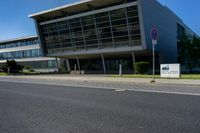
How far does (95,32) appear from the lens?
45.2 metres

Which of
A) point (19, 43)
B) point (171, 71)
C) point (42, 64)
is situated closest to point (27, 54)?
point (19, 43)

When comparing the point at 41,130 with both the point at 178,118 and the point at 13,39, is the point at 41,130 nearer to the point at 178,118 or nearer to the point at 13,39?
the point at 178,118

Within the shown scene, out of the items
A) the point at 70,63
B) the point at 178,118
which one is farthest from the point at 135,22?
the point at 178,118

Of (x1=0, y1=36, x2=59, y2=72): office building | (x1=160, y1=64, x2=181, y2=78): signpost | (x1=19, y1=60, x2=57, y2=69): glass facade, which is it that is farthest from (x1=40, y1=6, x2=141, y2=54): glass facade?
(x1=0, y1=36, x2=59, y2=72): office building

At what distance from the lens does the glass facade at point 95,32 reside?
4078 centimetres

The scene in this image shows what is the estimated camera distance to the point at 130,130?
548cm

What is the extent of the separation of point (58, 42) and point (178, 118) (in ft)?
152

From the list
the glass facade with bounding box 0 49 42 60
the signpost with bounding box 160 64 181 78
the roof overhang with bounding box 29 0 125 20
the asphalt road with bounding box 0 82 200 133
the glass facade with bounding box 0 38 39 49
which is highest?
the roof overhang with bounding box 29 0 125 20

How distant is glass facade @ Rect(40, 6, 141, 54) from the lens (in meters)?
40.8

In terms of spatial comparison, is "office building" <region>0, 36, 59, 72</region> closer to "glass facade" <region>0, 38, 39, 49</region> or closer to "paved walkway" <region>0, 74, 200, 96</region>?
"glass facade" <region>0, 38, 39, 49</region>

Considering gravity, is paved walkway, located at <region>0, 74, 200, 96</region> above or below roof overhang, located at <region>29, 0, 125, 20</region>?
below

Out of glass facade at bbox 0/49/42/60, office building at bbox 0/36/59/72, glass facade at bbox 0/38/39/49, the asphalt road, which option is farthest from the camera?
glass facade at bbox 0/38/39/49

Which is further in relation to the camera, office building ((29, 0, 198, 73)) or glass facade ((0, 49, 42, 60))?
glass facade ((0, 49, 42, 60))

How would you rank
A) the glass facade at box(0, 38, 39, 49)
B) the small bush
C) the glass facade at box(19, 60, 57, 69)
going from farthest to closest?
the glass facade at box(0, 38, 39, 49)
the glass facade at box(19, 60, 57, 69)
the small bush
